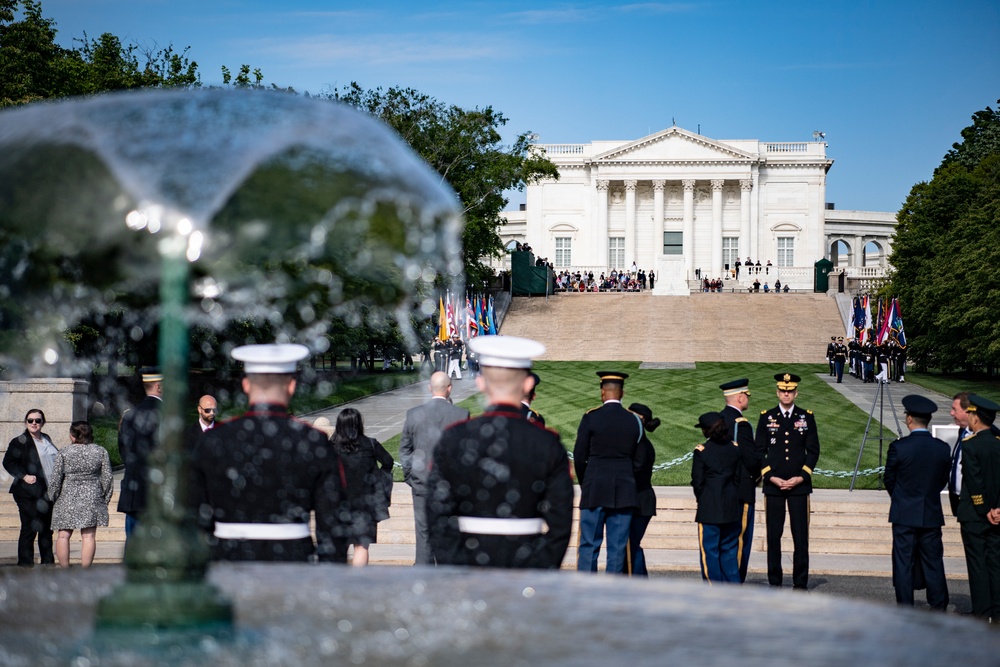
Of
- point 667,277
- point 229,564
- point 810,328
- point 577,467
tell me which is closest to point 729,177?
point 667,277

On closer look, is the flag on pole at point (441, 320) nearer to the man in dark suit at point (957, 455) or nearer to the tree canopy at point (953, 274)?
the man in dark suit at point (957, 455)

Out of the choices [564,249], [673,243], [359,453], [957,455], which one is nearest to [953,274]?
[957,455]

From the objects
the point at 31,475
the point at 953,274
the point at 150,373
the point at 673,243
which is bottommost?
the point at 31,475

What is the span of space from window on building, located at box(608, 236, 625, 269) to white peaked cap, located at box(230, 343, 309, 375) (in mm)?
89767

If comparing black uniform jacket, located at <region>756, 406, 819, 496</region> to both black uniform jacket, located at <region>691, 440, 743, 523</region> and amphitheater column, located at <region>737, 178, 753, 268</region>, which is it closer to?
black uniform jacket, located at <region>691, 440, 743, 523</region>

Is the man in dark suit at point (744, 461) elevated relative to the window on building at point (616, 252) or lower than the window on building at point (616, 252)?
lower

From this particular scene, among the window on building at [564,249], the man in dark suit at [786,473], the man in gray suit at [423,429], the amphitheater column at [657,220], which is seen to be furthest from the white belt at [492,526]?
the window on building at [564,249]

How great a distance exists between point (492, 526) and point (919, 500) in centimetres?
610

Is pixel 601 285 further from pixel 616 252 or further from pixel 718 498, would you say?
pixel 718 498

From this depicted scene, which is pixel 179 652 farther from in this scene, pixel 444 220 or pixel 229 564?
pixel 444 220

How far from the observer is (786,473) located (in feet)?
36.0

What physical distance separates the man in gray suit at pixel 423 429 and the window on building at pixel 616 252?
8437cm

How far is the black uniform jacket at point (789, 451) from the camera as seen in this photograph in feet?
36.0

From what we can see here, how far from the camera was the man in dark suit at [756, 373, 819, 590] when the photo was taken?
35.8 feet
